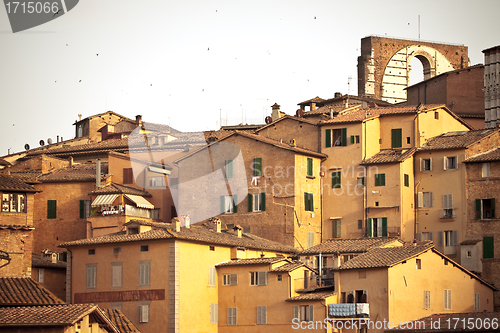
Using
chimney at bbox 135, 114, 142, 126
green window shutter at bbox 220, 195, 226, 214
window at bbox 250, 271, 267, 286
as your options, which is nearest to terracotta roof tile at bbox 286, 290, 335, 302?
window at bbox 250, 271, 267, 286

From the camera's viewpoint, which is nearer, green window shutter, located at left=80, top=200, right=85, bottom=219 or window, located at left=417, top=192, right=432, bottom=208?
window, located at left=417, top=192, right=432, bottom=208

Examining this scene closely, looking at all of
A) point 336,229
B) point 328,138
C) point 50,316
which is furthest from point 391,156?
point 50,316

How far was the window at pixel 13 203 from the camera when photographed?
48750 mm

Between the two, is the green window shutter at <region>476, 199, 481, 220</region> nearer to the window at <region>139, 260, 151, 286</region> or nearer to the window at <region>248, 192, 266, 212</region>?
the window at <region>248, 192, 266, 212</region>

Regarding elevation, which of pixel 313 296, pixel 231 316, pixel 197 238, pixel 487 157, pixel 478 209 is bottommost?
pixel 231 316

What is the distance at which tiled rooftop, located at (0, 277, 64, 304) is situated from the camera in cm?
4419

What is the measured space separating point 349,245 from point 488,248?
327 inches

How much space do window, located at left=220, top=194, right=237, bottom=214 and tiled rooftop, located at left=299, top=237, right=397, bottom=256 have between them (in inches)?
303

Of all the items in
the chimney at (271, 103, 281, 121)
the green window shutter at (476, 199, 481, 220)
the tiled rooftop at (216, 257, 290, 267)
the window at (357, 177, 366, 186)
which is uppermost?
the chimney at (271, 103, 281, 121)

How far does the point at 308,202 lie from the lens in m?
60.4

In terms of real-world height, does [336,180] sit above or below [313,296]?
above

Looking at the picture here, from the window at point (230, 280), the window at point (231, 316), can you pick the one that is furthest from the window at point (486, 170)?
the window at point (231, 316)

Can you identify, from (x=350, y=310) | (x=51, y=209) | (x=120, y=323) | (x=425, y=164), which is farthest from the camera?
(x=51, y=209)

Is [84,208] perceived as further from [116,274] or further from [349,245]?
[349,245]
